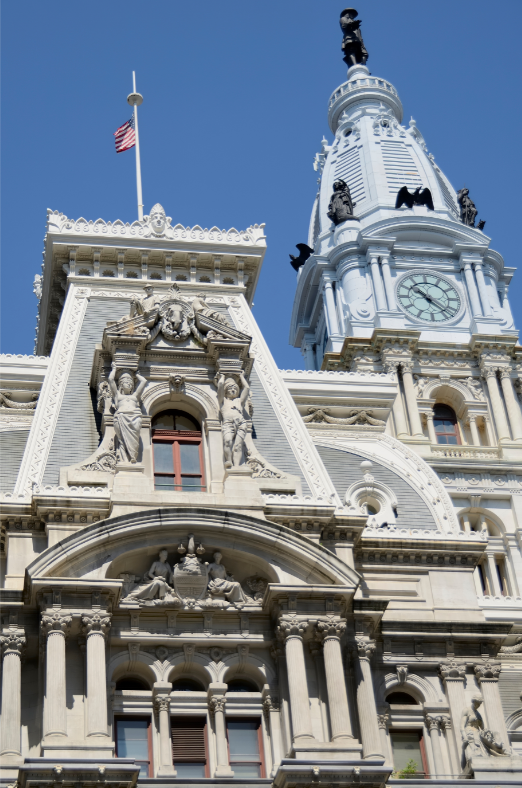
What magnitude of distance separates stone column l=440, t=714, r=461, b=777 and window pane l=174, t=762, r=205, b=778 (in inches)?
234

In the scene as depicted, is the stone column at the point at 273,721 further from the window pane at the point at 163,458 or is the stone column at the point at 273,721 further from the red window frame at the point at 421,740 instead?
the window pane at the point at 163,458

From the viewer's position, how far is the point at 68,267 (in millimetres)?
49062

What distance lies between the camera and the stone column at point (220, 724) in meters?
36.4

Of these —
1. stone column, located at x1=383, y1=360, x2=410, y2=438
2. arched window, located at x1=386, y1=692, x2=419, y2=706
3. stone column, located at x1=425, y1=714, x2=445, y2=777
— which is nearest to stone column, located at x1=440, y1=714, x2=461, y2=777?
stone column, located at x1=425, y1=714, x2=445, y2=777

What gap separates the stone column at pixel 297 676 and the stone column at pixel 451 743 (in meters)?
3.93

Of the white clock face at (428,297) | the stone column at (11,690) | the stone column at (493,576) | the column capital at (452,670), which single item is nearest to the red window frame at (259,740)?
the stone column at (11,690)

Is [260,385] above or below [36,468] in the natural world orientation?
above

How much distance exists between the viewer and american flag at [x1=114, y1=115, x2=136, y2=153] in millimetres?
60656

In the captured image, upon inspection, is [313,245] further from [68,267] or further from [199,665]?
[199,665]

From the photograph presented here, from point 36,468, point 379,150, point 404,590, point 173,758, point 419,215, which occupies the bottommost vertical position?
point 173,758

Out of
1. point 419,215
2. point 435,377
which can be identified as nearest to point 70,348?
point 435,377

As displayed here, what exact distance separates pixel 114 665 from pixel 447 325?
185 ft

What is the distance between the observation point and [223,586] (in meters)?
38.5

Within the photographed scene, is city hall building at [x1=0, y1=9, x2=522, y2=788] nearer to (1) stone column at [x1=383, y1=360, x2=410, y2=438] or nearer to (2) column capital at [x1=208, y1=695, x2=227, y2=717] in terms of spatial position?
(2) column capital at [x1=208, y1=695, x2=227, y2=717]
